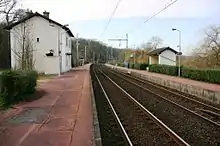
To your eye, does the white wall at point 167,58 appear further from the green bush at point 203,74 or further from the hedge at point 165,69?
the green bush at point 203,74

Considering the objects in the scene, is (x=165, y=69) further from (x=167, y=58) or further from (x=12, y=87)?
(x=12, y=87)

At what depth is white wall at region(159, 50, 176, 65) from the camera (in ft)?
218

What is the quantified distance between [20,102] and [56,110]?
12.2 feet

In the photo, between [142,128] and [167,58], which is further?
[167,58]

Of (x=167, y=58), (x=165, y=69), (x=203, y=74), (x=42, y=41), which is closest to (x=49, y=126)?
(x=203, y=74)

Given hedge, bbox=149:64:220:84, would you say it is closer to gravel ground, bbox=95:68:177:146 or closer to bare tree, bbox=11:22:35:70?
gravel ground, bbox=95:68:177:146

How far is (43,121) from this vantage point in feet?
40.9

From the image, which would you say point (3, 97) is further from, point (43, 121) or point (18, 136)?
point (18, 136)

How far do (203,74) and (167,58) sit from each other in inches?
1385

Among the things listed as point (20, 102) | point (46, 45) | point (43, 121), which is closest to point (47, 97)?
point (20, 102)

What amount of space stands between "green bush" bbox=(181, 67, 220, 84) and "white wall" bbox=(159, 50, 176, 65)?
26941 mm

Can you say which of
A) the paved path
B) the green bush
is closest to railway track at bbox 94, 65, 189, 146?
the paved path

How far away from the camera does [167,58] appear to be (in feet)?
220

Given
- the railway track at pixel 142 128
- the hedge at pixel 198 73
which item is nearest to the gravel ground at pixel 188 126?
A: the railway track at pixel 142 128
